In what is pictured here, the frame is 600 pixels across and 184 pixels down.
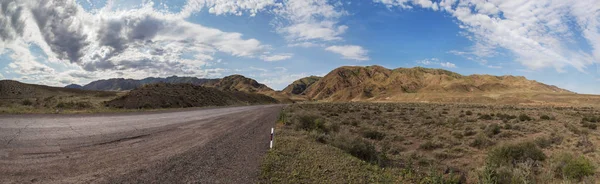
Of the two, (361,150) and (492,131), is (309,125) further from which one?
(492,131)

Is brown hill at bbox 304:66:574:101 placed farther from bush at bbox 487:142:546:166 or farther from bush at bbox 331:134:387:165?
bush at bbox 331:134:387:165

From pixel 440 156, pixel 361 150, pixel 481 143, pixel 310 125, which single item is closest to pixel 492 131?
pixel 481 143

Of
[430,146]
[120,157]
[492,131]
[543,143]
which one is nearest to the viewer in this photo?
[120,157]

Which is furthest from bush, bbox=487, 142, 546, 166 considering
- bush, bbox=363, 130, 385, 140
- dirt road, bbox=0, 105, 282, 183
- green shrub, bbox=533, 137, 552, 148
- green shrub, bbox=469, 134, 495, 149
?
dirt road, bbox=0, 105, 282, 183

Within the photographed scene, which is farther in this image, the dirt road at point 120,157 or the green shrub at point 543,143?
the green shrub at point 543,143

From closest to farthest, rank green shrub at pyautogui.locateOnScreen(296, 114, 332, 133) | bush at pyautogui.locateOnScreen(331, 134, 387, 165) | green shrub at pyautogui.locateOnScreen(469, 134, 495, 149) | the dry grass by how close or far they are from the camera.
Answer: the dry grass, bush at pyautogui.locateOnScreen(331, 134, 387, 165), green shrub at pyautogui.locateOnScreen(469, 134, 495, 149), green shrub at pyautogui.locateOnScreen(296, 114, 332, 133)

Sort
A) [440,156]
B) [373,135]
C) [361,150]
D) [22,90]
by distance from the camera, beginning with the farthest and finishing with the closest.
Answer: [22,90], [373,135], [440,156], [361,150]

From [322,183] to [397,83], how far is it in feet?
564

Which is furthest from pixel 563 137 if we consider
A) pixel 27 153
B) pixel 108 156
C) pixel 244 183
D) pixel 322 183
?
pixel 27 153

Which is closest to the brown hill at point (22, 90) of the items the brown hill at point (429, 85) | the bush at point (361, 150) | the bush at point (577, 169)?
the bush at point (361, 150)

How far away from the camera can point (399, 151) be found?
14.4m

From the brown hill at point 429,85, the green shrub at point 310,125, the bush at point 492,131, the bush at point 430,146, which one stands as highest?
the brown hill at point 429,85

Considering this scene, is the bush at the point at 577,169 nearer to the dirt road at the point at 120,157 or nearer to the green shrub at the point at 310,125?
the dirt road at the point at 120,157

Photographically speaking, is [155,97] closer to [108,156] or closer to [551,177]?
[108,156]
